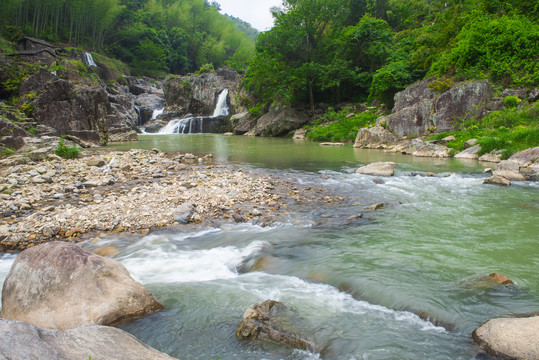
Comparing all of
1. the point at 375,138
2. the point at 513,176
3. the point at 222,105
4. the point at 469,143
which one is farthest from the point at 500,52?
the point at 222,105

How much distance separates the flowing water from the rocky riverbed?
700mm

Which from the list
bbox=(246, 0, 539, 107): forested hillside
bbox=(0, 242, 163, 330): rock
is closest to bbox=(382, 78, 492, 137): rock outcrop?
bbox=(246, 0, 539, 107): forested hillside

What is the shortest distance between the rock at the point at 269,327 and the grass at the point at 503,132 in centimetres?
1524

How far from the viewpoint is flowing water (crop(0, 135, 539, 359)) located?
135 inches

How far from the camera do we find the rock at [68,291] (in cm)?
344

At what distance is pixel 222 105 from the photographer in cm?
4678

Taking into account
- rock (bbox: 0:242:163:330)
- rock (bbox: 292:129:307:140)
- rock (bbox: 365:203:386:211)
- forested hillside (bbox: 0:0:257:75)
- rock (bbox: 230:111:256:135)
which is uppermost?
forested hillside (bbox: 0:0:257:75)

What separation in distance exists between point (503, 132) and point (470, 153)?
2107 mm

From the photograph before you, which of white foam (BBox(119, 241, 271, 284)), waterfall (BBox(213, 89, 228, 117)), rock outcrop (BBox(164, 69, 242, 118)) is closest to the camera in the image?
white foam (BBox(119, 241, 271, 284))

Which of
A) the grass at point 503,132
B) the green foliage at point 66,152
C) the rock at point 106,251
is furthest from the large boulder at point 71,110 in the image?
the grass at point 503,132

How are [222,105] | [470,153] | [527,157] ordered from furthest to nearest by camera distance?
[222,105], [470,153], [527,157]

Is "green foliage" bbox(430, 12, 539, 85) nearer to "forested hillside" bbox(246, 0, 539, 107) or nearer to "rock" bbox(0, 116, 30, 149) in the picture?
"forested hillside" bbox(246, 0, 539, 107)

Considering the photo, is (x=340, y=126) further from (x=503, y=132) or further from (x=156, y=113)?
(x=156, y=113)

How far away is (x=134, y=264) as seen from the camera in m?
5.33
